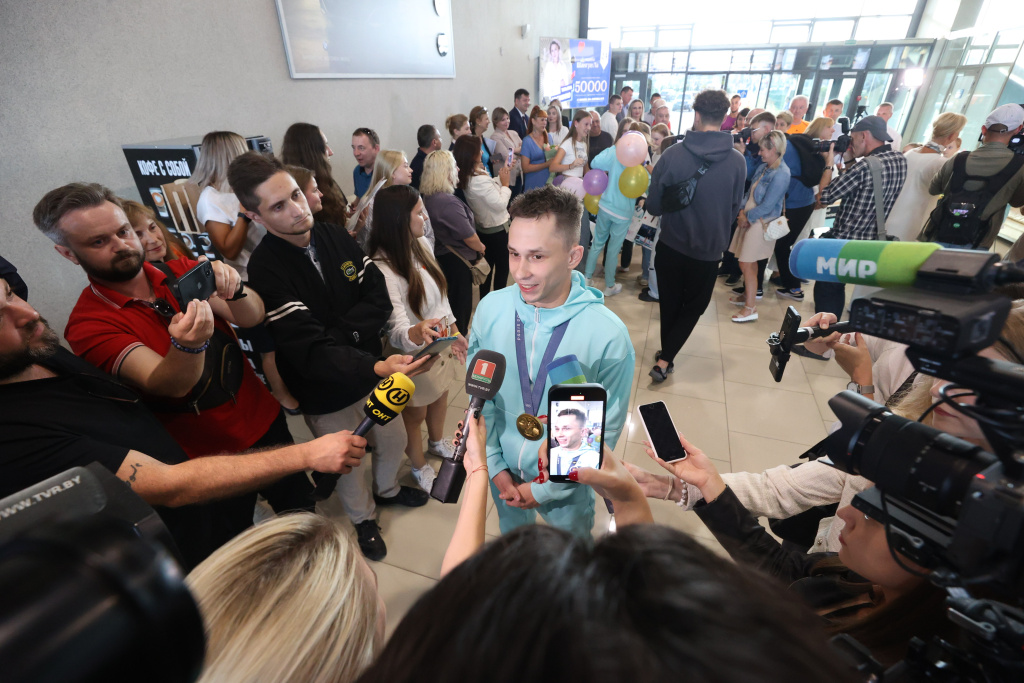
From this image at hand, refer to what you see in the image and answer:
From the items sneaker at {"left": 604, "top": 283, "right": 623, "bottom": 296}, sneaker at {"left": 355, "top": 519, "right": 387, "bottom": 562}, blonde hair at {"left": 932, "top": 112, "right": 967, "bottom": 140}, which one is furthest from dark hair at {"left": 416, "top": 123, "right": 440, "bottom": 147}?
blonde hair at {"left": 932, "top": 112, "right": 967, "bottom": 140}

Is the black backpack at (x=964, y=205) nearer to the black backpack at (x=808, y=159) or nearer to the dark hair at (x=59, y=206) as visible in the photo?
the black backpack at (x=808, y=159)

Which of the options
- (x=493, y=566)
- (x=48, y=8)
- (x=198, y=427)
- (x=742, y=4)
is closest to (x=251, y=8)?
(x=48, y=8)

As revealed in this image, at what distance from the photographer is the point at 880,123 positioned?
11.0 feet

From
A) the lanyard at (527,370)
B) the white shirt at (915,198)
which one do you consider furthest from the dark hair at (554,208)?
→ the white shirt at (915,198)

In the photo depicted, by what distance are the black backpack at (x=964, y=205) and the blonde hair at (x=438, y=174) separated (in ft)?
12.1

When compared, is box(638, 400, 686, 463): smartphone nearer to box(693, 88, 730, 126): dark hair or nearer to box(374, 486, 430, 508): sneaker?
box(374, 486, 430, 508): sneaker

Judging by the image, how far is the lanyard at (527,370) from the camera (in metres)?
1.52

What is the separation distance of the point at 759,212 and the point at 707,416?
2150mm

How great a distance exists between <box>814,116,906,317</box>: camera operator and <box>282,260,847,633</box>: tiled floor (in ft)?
2.55

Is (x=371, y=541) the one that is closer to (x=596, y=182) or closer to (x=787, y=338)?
(x=787, y=338)

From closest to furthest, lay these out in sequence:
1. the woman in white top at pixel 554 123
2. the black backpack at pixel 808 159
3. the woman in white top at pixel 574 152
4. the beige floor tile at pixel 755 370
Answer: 1. the beige floor tile at pixel 755 370
2. the black backpack at pixel 808 159
3. the woman in white top at pixel 574 152
4. the woman in white top at pixel 554 123

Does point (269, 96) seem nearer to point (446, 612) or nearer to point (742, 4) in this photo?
point (446, 612)

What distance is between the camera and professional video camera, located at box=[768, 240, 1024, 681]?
58 centimetres

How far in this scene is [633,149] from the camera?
403cm
